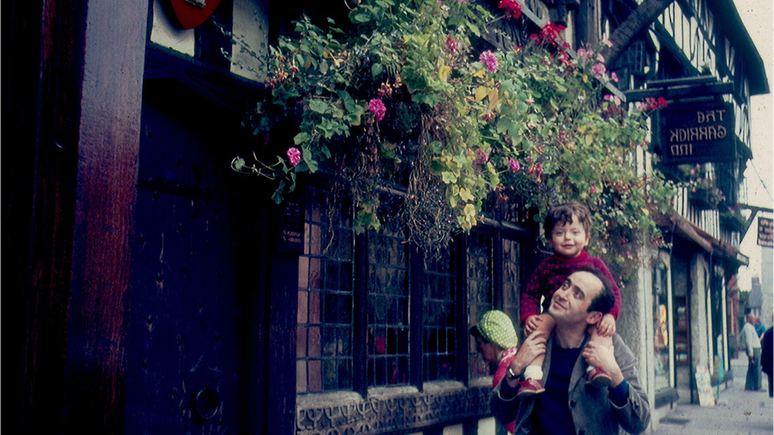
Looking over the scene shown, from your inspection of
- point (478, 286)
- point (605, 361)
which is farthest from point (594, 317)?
point (478, 286)

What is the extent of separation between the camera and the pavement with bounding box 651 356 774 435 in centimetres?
1014

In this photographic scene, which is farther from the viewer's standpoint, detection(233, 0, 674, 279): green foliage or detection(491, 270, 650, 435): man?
detection(233, 0, 674, 279): green foliage

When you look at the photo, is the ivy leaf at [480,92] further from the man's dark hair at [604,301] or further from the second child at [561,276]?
the man's dark hair at [604,301]

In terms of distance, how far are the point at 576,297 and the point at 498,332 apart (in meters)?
1.64

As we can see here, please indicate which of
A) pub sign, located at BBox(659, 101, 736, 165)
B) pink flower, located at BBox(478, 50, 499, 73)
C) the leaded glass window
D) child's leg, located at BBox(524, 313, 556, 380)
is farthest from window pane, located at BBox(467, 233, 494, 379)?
pub sign, located at BBox(659, 101, 736, 165)

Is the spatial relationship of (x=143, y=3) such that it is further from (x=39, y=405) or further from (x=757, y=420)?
(x=757, y=420)

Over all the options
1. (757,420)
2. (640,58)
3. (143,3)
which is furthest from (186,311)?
(757,420)

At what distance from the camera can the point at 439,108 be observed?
3.86m

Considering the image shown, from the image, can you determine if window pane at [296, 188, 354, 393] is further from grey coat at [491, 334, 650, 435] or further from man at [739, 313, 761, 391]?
man at [739, 313, 761, 391]

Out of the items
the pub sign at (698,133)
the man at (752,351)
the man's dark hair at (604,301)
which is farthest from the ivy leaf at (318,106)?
the man at (752,351)

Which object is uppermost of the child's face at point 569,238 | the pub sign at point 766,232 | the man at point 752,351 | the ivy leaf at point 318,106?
the pub sign at point 766,232

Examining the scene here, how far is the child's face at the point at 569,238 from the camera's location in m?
3.50

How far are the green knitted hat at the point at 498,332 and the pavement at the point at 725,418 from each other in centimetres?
630

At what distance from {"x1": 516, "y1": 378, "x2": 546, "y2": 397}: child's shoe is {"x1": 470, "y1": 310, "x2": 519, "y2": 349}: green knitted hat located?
5.18 feet
